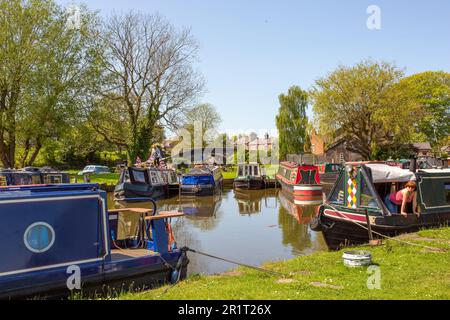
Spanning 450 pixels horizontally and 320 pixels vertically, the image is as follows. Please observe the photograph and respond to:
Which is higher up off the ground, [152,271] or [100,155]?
[100,155]

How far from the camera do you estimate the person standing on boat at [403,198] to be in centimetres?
1063

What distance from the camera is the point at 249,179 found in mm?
34438

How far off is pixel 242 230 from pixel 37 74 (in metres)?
14.8

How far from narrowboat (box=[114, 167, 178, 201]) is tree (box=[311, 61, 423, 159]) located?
16.1m

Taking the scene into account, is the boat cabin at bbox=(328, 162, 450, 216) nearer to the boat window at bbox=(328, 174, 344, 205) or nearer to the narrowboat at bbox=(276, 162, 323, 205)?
the boat window at bbox=(328, 174, 344, 205)

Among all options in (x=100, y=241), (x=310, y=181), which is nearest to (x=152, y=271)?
(x=100, y=241)

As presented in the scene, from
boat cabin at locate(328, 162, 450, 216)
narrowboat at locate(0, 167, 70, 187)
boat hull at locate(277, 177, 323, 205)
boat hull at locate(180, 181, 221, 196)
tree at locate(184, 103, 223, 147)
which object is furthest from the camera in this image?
tree at locate(184, 103, 223, 147)

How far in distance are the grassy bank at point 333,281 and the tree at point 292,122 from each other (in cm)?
4685

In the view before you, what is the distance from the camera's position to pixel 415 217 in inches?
420

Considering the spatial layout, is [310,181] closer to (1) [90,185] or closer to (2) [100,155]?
(1) [90,185]

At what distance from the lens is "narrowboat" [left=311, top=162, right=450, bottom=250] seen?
10234 millimetres

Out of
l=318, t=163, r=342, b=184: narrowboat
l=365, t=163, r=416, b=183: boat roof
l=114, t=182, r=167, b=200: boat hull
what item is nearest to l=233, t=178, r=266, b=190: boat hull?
l=318, t=163, r=342, b=184: narrowboat

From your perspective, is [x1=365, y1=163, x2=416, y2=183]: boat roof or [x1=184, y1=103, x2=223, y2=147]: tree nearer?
[x1=365, y1=163, x2=416, y2=183]: boat roof
